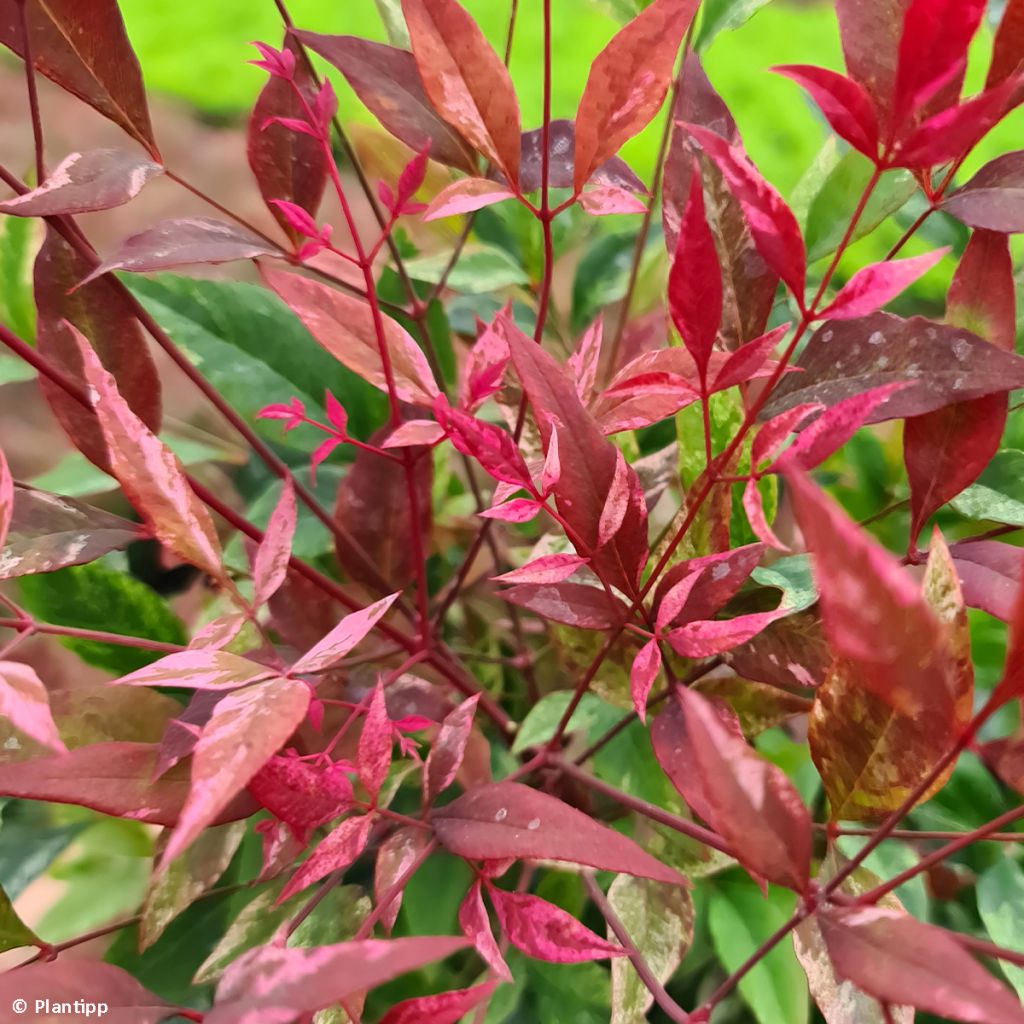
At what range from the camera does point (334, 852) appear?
221 millimetres

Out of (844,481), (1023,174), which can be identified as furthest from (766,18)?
(1023,174)

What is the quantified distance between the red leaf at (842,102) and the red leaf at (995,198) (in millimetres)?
79

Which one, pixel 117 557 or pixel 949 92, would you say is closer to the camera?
pixel 949 92

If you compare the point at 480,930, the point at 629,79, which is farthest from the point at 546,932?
the point at 629,79

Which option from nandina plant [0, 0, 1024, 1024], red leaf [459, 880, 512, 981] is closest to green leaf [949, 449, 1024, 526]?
nandina plant [0, 0, 1024, 1024]

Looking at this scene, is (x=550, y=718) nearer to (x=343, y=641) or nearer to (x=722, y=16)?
(x=343, y=641)

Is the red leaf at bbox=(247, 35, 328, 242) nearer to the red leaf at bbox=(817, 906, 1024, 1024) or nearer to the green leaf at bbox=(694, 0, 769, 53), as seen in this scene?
the green leaf at bbox=(694, 0, 769, 53)

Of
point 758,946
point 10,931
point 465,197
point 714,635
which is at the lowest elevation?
point 758,946

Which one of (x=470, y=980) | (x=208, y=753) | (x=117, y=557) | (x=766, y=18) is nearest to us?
(x=208, y=753)

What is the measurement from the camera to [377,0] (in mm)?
370

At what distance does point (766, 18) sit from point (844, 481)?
1011 mm

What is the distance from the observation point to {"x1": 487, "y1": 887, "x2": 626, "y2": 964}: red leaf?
0.71ft

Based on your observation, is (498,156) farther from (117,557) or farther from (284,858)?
(117,557)

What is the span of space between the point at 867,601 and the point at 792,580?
149 millimetres
